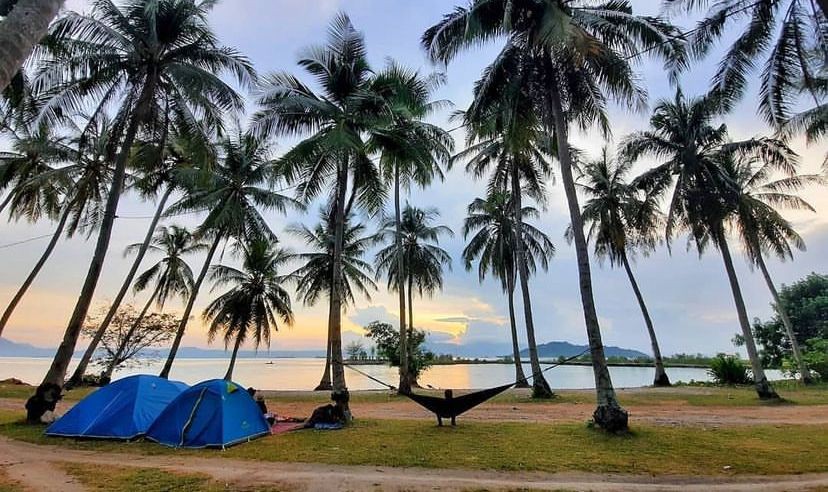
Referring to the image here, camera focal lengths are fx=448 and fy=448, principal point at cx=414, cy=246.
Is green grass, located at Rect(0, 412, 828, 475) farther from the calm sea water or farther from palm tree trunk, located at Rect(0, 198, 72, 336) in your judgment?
the calm sea water

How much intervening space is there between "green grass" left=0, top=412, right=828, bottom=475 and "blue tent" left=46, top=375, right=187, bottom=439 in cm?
36

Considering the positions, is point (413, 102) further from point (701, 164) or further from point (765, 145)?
point (765, 145)

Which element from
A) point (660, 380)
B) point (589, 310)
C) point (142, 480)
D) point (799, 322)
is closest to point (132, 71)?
point (142, 480)

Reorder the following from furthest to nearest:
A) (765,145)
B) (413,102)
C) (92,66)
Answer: (765,145) → (413,102) → (92,66)

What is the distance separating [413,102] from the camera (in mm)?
11406

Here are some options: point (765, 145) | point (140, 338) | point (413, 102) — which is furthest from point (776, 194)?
point (140, 338)

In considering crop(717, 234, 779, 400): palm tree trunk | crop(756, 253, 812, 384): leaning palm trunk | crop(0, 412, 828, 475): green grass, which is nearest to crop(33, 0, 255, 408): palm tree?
crop(0, 412, 828, 475): green grass

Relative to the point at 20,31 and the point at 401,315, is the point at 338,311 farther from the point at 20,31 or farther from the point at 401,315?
the point at 20,31

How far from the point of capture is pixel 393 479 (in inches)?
226

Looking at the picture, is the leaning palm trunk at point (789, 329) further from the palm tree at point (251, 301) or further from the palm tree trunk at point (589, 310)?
the palm tree at point (251, 301)

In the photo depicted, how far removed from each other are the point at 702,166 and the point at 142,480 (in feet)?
55.8

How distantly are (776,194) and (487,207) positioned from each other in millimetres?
10694

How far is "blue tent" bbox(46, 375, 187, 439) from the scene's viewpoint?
8461 millimetres

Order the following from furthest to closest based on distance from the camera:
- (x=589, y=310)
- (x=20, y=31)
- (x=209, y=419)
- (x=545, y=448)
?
(x=589, y=310) < (x=209, y=419) < (x=545, y=448) < (x=20, y=31)
